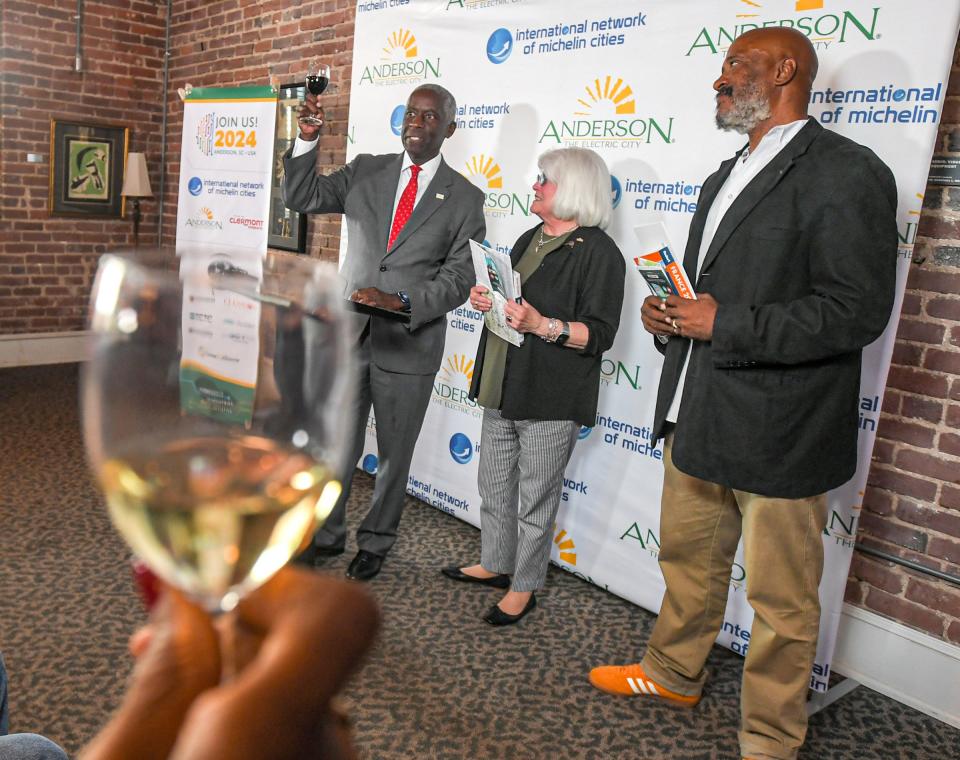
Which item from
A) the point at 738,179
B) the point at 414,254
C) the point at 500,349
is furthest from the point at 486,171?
the point at 738,179

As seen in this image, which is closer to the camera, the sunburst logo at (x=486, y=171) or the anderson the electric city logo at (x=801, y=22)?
the anderson the electric city logo at (x=801, y=22)

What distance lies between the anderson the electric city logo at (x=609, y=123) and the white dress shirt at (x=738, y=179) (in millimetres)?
756

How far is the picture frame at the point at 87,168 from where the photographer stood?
6.06 metres

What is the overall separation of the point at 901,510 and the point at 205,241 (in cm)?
443

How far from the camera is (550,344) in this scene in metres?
2.55

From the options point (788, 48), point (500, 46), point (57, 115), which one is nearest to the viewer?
point (788, 48)

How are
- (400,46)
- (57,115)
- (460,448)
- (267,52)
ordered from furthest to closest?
1. (57,115)
2. (267,52)
3. (400,46)
4. (460,448)

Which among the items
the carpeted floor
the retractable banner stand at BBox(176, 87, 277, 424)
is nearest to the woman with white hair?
the carpeted floor

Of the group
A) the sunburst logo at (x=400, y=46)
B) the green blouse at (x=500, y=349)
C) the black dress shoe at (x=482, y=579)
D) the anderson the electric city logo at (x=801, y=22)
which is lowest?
the black dress shoe at (x=482, y=579)

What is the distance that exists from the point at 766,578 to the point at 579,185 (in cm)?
134

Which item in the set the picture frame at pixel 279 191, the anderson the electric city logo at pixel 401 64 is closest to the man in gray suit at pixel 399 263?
the anderson the electric city logo at pixel 401 64

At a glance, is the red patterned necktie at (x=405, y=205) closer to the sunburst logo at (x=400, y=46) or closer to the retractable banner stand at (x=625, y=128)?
the retractable banner stand at (x=625, y=128)

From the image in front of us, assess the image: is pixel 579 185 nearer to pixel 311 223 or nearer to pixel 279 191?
pixel 311 223

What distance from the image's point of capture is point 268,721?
1.03 feet
